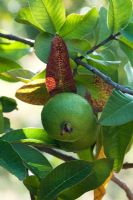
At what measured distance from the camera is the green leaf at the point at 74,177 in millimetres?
919

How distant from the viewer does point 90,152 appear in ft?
3.77

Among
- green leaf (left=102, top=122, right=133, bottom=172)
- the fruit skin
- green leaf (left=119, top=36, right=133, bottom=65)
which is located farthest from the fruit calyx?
green leaf (left=119, top=36, right=133, bottom=65)

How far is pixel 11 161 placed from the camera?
0.88m

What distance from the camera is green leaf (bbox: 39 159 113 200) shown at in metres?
0.92

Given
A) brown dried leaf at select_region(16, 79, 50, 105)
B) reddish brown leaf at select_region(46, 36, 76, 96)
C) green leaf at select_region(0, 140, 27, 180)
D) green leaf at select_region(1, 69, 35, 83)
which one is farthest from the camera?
green leaf at select_region(1, 69, 35, 83)

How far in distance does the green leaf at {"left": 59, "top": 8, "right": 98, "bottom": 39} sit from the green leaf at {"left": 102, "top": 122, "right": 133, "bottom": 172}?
0.19 meters

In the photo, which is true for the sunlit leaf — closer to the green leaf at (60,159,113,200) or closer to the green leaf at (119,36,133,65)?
the green leaf at (119,36,133,65)

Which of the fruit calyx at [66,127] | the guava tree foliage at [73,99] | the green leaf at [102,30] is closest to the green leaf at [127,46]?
the guava tree foliage at [73,99]

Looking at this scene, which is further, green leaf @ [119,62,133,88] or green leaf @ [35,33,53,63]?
green leaf @ [119,62,133,88]

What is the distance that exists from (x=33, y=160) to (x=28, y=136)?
0.15 feet

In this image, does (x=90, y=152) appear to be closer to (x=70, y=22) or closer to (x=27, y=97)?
(x=27, y=97)

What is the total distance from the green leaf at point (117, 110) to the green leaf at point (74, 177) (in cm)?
8

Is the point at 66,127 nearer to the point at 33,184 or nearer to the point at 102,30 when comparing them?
the point at 33,184

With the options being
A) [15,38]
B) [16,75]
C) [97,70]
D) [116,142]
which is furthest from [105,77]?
[16,75]
